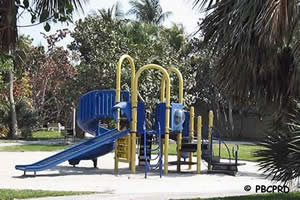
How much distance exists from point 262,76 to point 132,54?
1897 cm

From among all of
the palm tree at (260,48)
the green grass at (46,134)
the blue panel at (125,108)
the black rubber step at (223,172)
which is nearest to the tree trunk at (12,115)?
the green grass at (46,134)

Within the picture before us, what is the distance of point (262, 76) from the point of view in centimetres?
943

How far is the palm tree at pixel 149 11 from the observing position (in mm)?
42812

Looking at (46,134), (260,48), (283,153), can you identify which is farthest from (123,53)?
(283,153)

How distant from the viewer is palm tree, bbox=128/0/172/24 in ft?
140

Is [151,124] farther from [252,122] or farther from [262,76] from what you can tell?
[252,122]

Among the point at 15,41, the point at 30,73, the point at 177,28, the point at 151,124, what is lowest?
the point at 151,124

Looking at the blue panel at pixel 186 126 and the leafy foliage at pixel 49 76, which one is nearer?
the blue panel at pixel 186 126

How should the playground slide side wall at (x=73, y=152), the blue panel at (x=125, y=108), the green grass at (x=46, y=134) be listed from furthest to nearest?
the green grass at (x=46, y=134), the blue panel at (x=125, y=108), the playground slide side wall at (x=73, y=152)

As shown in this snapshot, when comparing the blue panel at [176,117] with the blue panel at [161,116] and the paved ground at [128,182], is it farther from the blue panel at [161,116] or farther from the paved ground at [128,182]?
the paved ground at [128,182]

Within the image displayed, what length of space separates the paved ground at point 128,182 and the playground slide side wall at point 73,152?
0.28 m

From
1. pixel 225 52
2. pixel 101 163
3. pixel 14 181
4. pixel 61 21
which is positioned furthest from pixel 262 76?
pixel 101 163

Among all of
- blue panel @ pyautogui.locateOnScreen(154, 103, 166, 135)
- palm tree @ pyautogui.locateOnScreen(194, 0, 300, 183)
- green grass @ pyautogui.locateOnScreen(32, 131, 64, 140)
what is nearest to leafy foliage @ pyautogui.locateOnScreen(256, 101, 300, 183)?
palm tree @ pyautogui.locateOnScreen(194, 0, 300, 183)

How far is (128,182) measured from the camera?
13203 millimetres
